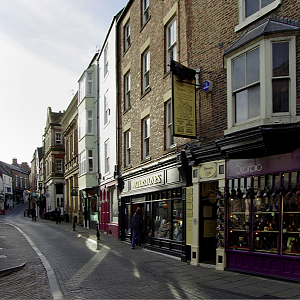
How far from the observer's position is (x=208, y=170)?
1184 cm

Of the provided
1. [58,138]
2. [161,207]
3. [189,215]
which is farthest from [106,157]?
[58,138]

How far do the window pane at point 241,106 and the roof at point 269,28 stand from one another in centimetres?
130

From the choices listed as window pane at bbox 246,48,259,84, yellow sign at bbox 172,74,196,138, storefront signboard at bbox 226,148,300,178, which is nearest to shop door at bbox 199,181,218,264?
storefront signboard at bbox 226,148,300,178

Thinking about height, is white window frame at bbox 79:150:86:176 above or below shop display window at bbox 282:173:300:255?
above

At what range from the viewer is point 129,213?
64.5 ft

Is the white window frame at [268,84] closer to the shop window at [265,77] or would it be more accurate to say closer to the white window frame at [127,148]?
the shop window at [265,77]

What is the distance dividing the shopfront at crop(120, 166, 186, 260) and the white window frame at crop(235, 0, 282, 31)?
5538mm

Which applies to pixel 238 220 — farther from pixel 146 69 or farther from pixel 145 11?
pixel 145 11

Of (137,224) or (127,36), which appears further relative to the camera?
(127,36)

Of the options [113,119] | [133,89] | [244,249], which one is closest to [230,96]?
[244,249]

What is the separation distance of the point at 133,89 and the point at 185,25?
6313 mm

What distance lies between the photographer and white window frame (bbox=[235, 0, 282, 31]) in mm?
9695

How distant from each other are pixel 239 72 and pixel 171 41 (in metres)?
5.51

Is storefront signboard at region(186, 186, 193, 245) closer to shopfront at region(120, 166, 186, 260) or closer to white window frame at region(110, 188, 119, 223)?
shopfront at region(120, 166, 186, 260)
